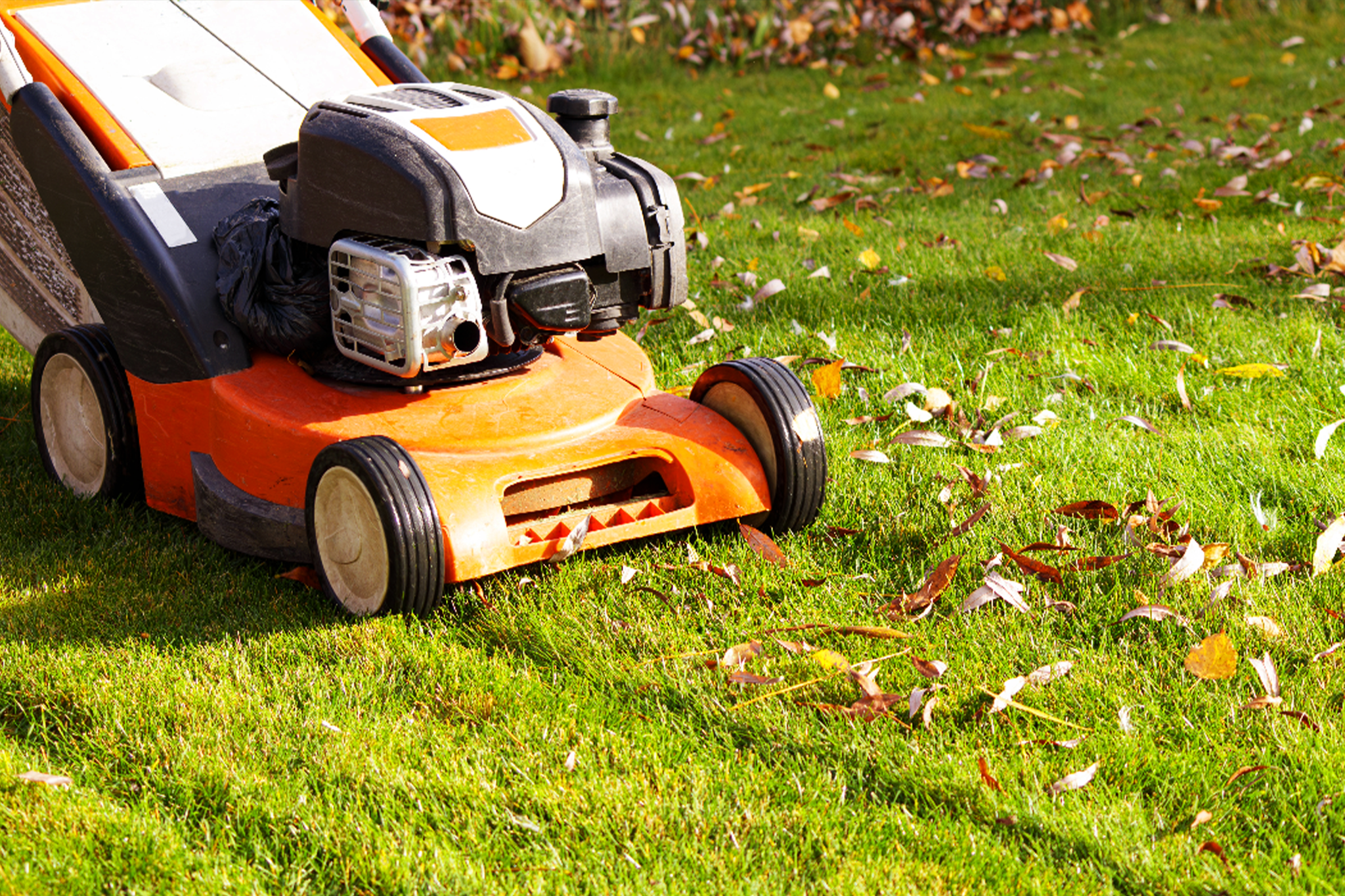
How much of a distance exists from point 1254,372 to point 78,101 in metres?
2.99

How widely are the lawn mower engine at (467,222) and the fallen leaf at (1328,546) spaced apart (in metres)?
1.34

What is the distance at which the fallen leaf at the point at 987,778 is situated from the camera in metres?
2.12

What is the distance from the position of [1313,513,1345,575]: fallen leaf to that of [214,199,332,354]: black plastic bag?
1.98 m

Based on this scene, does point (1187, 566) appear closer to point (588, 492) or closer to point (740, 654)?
point (740, 654)

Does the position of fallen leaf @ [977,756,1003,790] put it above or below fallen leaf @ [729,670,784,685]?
below

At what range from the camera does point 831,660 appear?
2.44 m

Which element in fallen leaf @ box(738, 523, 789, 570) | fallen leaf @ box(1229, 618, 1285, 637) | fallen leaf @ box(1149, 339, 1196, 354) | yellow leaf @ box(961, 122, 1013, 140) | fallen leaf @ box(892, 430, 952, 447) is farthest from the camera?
yellow leaf @ box(961, 122, 1013, 140)

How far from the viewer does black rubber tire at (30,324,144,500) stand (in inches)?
124

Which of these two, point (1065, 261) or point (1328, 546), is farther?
point (1065, 261)

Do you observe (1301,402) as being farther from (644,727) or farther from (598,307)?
(644,727)

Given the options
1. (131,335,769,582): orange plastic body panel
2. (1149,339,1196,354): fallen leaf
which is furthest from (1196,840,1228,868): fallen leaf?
(1149,339,1196,354): fallen leaf

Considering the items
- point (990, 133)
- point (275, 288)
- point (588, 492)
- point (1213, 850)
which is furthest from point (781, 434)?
point (990, 133)

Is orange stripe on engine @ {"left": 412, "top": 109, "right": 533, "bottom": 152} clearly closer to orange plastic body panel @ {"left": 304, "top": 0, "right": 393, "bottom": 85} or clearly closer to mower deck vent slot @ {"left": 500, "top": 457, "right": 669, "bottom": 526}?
mower deck vent slot @ {"left": 500, "top": 457, "right": 669, "bottom": 526}

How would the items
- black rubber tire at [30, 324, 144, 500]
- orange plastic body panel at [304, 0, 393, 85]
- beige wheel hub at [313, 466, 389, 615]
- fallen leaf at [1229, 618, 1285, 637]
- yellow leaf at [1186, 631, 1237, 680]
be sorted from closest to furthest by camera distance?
yellow leaf at [1186, 631, 1237, 680] → fallen leaf at [1229, 618, 1285, 637] → beige wheel hub at [313, 466, 389, 615] → black rubber tire at [30, 324, 144, 500] → orange plastic body panel at [304, 0, 393, 85]
